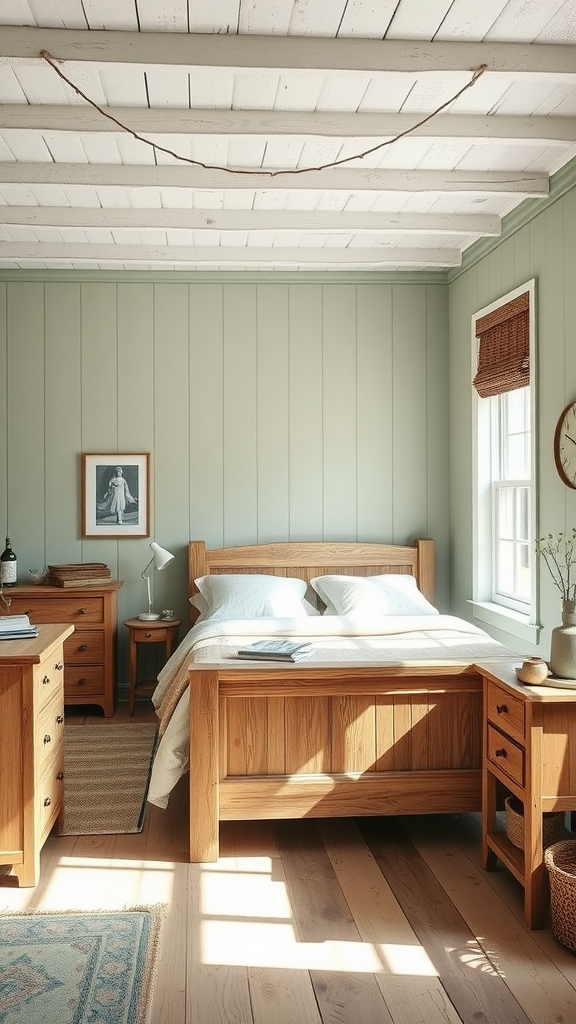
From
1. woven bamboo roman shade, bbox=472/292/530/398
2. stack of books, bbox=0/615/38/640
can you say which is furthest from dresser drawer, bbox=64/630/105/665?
woven bamboo roman shade, bbox=472/292/530/398

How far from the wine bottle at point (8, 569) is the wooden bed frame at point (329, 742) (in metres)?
2.51

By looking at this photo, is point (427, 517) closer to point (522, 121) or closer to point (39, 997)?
point (522, 121)

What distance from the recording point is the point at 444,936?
2.56 m

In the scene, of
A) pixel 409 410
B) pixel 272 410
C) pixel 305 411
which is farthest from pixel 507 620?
pixel 272 410

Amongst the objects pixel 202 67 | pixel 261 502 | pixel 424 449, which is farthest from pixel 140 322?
pixel 202 67

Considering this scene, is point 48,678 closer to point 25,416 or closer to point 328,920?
point 328,920

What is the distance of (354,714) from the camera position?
3.24m

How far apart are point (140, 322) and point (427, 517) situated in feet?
7.51

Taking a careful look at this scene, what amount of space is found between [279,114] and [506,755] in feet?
8.07

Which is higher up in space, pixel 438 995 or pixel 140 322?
pixel 140 322

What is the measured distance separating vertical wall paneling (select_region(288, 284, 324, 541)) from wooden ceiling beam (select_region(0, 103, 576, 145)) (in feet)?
7.78

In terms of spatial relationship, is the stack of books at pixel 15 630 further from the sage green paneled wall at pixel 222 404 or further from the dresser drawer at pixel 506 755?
the sage green paneled wall at pixel 222 404

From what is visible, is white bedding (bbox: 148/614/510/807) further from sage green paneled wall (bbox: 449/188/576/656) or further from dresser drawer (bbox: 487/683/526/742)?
sage green paneled wall (bbox: 449/188/576/656)

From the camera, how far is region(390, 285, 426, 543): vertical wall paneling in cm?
561
